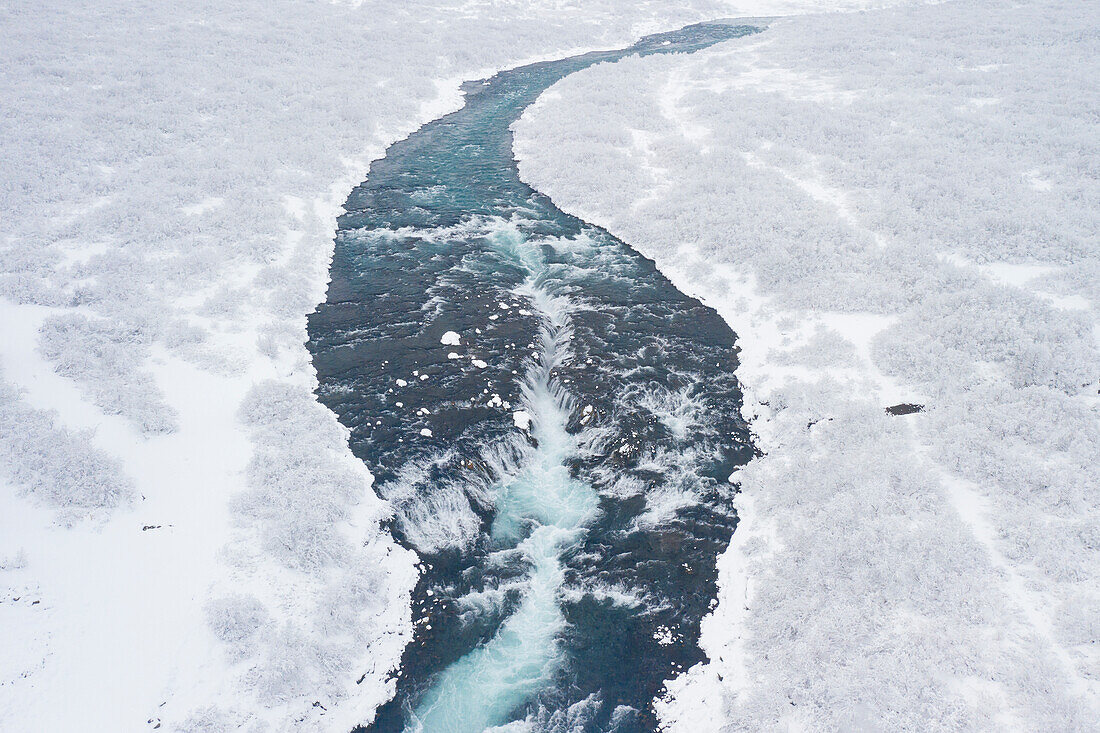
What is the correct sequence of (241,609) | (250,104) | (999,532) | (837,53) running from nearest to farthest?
(241,609) < (999,532) < (250,104) < (837,53)

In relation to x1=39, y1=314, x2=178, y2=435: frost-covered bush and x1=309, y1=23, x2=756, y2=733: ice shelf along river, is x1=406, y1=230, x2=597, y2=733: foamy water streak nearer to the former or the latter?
x1=309, y1=23, x2=756, y2=733: ice shelf along river

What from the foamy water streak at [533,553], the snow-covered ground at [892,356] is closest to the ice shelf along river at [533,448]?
the foamy water streak at [533,553]

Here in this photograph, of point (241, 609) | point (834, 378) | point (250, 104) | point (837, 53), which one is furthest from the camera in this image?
point (837, 53)

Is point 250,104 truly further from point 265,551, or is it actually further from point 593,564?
point 593,564

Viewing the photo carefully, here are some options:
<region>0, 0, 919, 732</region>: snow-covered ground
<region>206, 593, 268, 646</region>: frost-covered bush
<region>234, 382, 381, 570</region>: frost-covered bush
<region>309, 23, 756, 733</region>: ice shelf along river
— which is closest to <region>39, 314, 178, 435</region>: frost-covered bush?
<region>0, 0, 919, 732</region>: snow-covered ground

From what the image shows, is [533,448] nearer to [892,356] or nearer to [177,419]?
[177,419]

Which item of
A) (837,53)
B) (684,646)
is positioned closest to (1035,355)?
(684,646)
